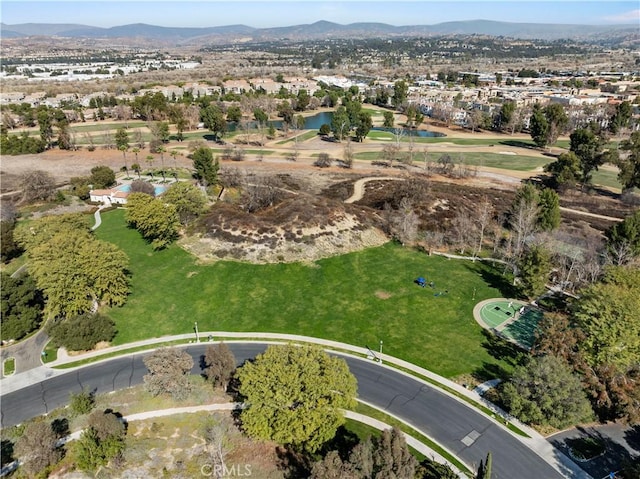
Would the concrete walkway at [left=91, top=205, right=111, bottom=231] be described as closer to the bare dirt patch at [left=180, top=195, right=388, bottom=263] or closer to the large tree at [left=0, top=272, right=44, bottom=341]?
the bare dirt patch at [left=180, top=195, right=388, bottom=263]

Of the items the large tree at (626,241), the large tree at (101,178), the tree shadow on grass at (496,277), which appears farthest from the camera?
the large tree at (101,178)

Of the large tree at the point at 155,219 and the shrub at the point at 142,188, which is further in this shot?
the shrub at the point at 142,188

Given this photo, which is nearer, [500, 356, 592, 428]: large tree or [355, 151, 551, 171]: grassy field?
[500, 356, 592, 428]: large tree

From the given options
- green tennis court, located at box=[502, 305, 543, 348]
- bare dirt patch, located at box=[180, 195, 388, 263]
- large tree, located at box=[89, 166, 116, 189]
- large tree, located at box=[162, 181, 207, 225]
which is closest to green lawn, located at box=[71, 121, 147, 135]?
large tree, located at box=[89, 166, 116, 189]

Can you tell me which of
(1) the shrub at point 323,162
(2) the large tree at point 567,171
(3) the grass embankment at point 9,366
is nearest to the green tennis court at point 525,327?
(3) the grass embankment at point 9,366

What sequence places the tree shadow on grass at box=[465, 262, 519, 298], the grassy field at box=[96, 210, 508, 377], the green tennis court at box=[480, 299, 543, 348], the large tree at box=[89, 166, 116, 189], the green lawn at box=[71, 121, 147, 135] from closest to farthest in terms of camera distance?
the grassy field at box=[96, 210, 508, 377] < the green tennis court at box=[480, 299, 543, 348] < the tree shadow on grass at box=[465, 262, 519, 298] < the large tree at box=[89, 166, 116, 189] < the green lawn at box=[71, 121, 147, 135]

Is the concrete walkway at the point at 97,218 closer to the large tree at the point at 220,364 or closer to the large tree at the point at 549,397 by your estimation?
the large tree at the point at 220,364

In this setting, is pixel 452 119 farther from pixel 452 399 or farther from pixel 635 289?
pixel 452 399

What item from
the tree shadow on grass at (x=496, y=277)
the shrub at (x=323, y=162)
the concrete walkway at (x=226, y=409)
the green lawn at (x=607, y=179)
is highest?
the shrub at (x=323, y=162)
